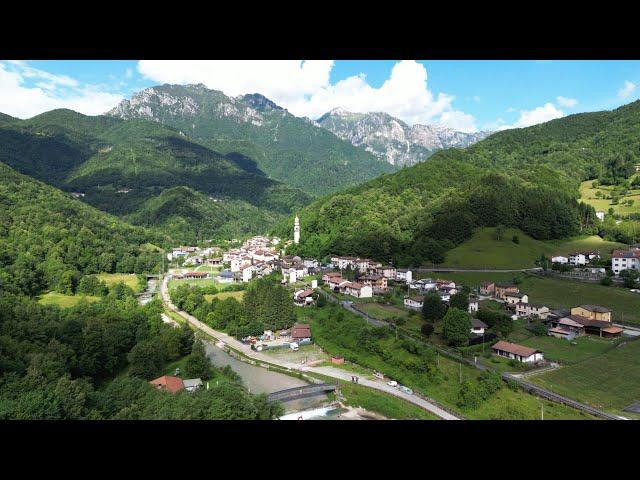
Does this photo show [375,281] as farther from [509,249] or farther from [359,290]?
[509,249]

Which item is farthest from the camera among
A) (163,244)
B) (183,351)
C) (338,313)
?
(163,244)

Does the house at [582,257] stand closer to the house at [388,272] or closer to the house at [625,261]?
the house at [625,261]

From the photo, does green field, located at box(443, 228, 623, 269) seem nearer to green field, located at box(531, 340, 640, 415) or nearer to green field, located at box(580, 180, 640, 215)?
green field, located at box(580, 180, 640, 215)

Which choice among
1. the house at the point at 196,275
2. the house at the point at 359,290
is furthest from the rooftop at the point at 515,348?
the house at the point at 196,275
